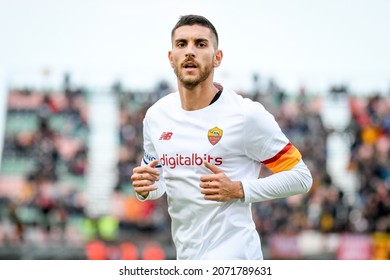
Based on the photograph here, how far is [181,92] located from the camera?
444cm

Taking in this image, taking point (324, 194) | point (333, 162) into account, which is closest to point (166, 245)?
point (324, 194)

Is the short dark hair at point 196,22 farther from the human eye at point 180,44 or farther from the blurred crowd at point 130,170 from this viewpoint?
the blurred crowd at point 130,170

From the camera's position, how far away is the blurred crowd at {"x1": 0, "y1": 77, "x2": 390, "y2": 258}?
53.1ft

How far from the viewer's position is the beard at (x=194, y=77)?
4.22 meters

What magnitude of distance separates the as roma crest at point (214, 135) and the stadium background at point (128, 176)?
10.9m

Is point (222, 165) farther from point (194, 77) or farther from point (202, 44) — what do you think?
point (202, 44)

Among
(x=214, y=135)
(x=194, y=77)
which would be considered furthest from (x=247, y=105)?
(x=194, y=77)

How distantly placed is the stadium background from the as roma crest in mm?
10888

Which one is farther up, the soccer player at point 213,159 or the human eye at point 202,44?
the human eye at point 202,44

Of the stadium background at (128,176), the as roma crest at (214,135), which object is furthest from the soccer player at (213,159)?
the stadium background at (128,176)

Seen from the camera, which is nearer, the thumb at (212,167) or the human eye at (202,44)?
the thumb at (212,167)

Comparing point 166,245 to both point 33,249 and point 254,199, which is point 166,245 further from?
point 254,199

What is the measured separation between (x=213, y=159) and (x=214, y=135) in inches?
6.2
